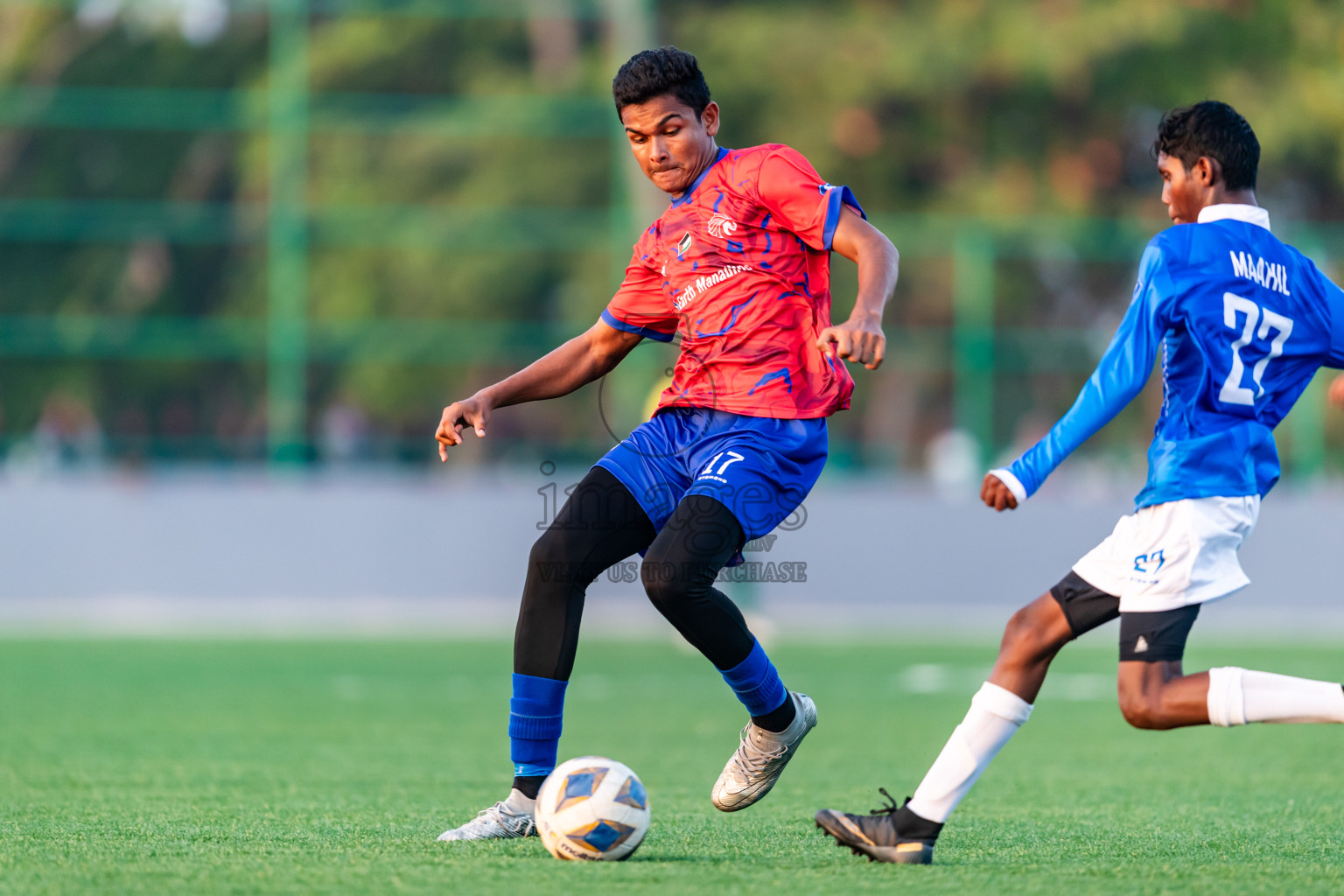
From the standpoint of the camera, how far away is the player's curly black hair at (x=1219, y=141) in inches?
172

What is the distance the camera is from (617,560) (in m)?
5.00

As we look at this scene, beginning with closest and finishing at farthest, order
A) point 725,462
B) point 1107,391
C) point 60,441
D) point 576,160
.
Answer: point 1107,391 < point 725,462 < point 60,441 < point 576,160

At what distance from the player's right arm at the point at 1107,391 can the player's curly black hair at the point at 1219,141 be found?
0.33m

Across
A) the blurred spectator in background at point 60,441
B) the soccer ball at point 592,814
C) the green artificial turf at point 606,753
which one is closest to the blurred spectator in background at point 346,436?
the blurred spectator in background at point 60,441

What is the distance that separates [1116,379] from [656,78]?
163 centimetres

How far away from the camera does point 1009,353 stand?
1798 cm

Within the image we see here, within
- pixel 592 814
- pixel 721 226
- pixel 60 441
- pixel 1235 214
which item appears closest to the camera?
pixel 1235 214

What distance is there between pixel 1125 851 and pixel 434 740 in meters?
3.95

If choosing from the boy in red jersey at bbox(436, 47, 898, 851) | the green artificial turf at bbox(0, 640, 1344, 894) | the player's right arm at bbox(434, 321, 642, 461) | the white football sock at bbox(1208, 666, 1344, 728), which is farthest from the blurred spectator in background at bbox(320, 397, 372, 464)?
the white football sock at bbox(1208, 666, 1344, 728)

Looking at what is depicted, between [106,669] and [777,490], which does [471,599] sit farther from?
[777,490]

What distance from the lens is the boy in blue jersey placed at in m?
4.14

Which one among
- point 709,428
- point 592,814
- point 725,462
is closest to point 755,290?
point 709,428

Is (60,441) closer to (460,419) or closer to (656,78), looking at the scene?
(460,419)

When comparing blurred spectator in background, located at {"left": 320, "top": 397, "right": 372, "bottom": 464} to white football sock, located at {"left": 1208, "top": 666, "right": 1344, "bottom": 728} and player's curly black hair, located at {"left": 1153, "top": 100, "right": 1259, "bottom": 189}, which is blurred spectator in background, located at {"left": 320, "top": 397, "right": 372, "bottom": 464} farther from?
white football sock, located at {"left": 1208, "top": 666, "right": 1344, "bottom": 728}
